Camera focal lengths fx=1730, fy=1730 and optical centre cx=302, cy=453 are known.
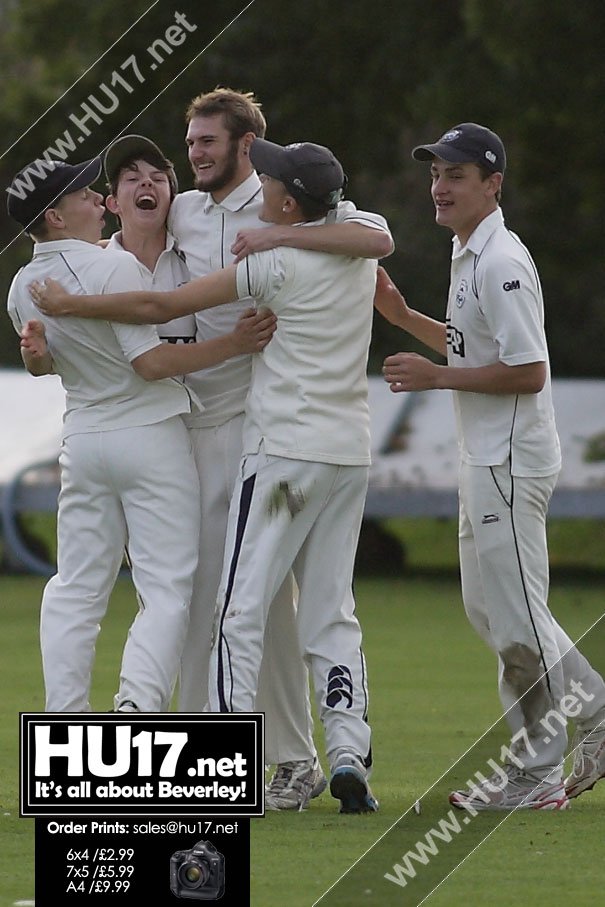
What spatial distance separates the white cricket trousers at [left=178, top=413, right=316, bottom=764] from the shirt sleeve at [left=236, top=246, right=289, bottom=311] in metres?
0.53

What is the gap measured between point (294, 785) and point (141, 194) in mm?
1980

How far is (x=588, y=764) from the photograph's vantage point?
5.57m

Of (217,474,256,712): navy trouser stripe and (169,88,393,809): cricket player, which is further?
(169,88,393,809): cricket player

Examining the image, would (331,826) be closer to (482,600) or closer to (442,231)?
(482,600)

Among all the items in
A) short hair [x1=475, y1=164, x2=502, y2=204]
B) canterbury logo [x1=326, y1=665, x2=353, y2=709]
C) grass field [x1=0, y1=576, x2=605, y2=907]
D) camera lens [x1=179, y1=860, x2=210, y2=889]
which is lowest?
camera lens [x1=179, y1=860, x2=210, y2=889]

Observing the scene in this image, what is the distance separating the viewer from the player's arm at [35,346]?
215 inches

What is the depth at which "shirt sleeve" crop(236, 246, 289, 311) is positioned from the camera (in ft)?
17.3

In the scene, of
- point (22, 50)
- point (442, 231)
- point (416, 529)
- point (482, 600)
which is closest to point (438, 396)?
point (416, 529)

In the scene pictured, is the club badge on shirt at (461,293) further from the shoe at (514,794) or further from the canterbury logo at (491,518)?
the shoe at (514,794)

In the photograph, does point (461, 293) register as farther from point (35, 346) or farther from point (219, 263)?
point (35, 346)

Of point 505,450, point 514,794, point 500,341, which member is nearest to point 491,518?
point 505,450

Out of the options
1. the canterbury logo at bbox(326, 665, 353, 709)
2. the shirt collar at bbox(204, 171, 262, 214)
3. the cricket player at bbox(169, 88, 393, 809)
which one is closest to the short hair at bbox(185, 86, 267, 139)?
the cricket player at bbox(169, 88, 393, 809)

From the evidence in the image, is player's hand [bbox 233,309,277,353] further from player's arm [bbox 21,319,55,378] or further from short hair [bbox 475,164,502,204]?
short hair [bbox 475,164,502,204]

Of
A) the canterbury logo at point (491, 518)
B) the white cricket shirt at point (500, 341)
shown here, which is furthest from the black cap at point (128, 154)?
the canterbury logo at point (491, 518)
